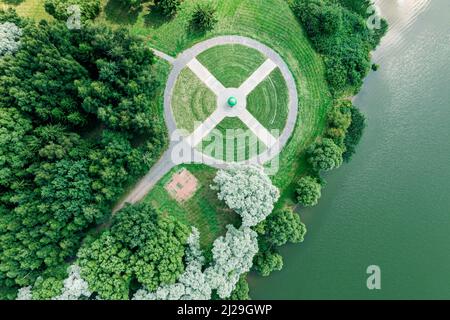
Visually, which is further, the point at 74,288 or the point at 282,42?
the point at 282,42

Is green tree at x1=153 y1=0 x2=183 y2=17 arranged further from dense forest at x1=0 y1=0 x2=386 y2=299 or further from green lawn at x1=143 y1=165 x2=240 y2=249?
green lawn at x1=143 y1=165 x2=240 y2=249

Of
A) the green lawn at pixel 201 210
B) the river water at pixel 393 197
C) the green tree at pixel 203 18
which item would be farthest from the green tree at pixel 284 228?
the green tree at pixel 203 18

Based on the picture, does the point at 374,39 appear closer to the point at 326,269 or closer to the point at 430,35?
the point at 430,35

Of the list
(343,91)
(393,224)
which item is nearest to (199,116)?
(343,91)

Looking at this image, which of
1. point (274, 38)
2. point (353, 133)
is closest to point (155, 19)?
point (274, 38)

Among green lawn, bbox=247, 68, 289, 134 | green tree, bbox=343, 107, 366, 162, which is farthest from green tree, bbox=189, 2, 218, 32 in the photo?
green tree, bbox=343, 107, 366, 162

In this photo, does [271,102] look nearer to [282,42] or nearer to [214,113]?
[214,113]
